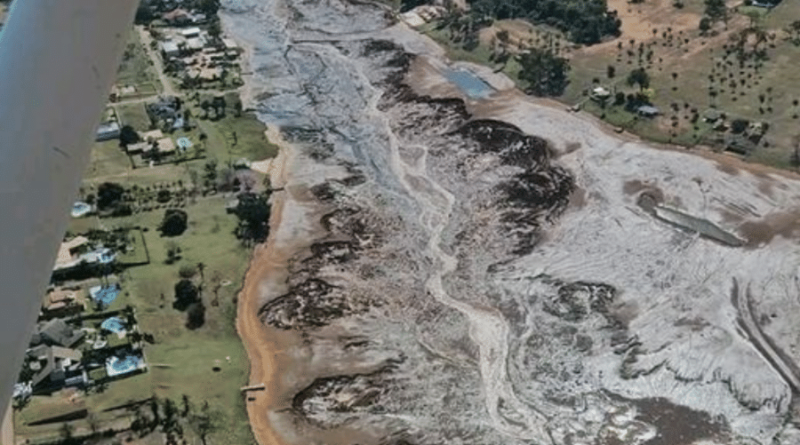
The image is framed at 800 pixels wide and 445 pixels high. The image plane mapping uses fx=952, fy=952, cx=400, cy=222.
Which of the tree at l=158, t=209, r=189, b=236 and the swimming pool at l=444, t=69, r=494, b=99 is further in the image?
the swimming pool at l=444, t=69, r=494, b=99

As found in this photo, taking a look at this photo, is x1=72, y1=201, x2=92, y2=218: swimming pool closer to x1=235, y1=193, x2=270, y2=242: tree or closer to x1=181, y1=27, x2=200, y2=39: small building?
x1=235, y1=193, x2=270, y2=242: tree

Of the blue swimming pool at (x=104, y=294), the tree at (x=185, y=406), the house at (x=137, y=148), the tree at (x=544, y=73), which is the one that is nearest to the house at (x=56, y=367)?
the blue swimming pool at (x=104, y=294)

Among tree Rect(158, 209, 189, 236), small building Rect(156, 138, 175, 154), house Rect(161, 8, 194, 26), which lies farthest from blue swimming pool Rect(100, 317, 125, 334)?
house Rect(161, 8, 194, 26)

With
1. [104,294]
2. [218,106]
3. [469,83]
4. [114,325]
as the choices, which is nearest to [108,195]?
[104,294]

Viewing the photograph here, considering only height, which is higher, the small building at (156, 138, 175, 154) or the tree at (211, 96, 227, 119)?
the small building at (156, 138, 175, 154)

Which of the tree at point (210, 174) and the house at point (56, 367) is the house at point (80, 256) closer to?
the house at point (56, 367)

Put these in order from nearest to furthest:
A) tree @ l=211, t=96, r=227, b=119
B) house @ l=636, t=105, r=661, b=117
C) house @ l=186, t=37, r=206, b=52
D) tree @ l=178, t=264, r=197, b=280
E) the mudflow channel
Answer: the mudflow channel, tree @ l=178, t=264, r=197, b=280, house @ l=636, t=105, r=661, b=117, tree @ l=211, t=96, r=227, b=119, house @ l=186, t=37, r=206, b=52

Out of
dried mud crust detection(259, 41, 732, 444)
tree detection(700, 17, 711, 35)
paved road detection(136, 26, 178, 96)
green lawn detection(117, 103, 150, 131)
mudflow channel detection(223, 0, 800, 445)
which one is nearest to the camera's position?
mudflow channel detection(223, 0, 800, 445)
